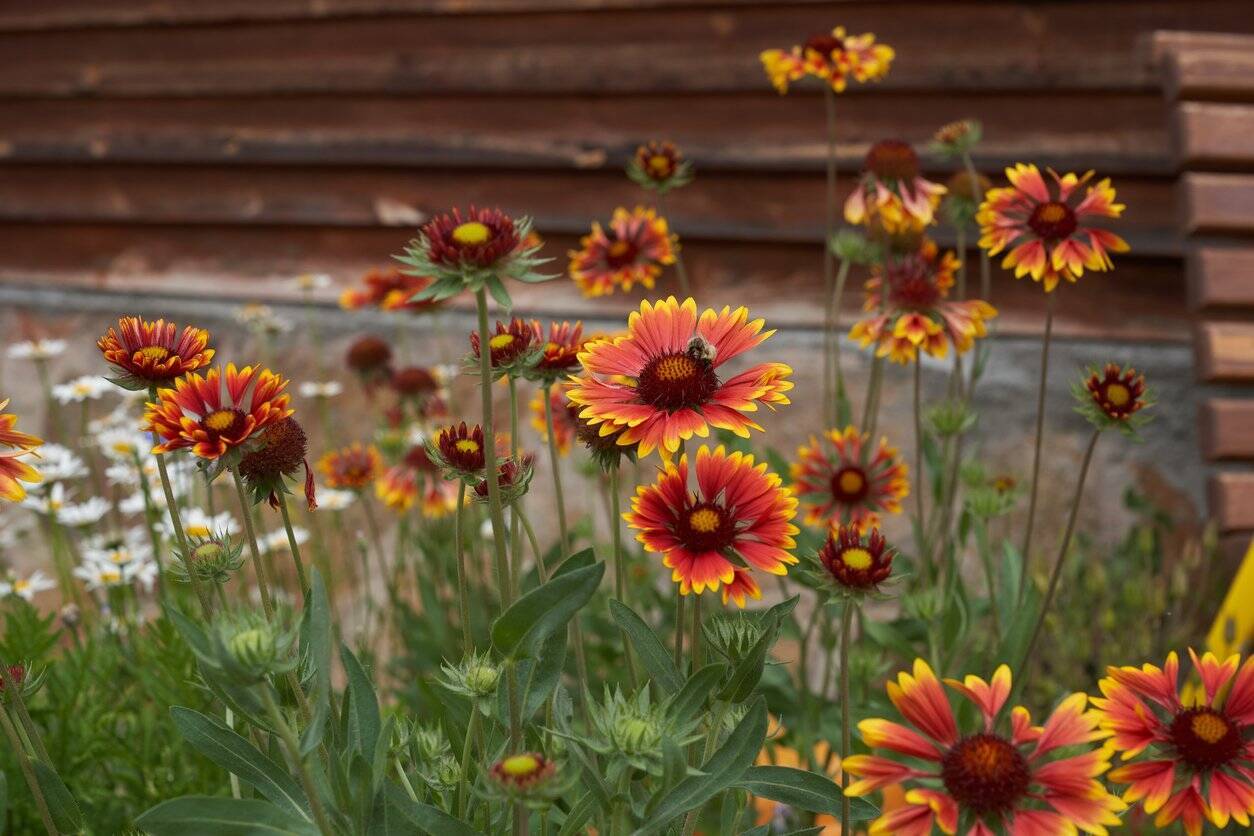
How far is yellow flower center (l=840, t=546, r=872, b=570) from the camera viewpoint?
111cm

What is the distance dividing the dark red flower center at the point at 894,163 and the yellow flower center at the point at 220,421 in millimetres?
1173

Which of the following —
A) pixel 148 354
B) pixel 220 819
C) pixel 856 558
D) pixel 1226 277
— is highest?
pixel 148 354

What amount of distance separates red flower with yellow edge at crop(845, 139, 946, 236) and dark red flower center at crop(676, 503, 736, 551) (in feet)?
3.04

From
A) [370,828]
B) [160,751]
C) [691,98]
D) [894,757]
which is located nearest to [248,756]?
[370,828]

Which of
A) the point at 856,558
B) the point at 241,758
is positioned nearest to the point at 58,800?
the point at 241,758

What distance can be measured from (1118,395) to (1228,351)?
5.13 feet

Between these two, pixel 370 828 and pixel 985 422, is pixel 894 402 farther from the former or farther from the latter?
pixel 370 828

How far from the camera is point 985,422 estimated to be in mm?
3170

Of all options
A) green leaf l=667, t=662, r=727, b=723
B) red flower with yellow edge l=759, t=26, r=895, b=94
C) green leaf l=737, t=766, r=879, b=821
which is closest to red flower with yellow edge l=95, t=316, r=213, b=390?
green leaf l=667, t=662, r=727, b=723

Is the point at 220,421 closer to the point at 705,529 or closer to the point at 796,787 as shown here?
the point at 705,529

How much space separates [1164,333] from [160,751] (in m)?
2.51

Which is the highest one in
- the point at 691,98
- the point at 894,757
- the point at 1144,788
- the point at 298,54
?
the point at 298,54

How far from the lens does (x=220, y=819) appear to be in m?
0.94

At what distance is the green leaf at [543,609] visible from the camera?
939 millimetres
